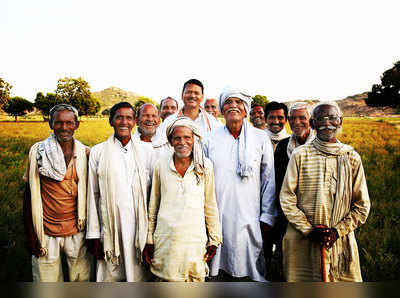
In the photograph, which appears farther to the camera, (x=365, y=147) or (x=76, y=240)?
(x=365, y=147)

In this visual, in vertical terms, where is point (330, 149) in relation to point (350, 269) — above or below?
above

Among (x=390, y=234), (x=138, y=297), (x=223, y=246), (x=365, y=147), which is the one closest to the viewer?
(x=138, y=297)

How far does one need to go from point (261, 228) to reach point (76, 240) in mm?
2082

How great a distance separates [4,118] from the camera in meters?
10.1

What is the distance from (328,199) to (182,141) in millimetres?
1508

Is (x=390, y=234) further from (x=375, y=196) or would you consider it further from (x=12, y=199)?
(x=12, y=199)

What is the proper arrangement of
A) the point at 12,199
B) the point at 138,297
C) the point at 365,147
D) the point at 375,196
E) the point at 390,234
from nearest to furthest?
the point at 138,297 < the point at 390,234 < the point at 12,199 < the point at 375,196 < the point at 365,147

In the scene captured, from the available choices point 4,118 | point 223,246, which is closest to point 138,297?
point 223,246

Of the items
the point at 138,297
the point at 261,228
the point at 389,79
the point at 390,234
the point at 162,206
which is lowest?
the point at 390,234

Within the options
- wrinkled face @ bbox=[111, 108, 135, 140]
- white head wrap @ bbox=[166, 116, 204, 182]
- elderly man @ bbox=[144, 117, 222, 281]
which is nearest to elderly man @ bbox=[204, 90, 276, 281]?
elderly man @ bbox=[144, 117, 222, 281]

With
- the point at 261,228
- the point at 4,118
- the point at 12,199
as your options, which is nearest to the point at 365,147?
the point at 261,228

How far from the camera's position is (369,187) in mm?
8102

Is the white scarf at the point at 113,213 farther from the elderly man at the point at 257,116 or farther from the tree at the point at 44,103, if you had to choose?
the tree at the point at 44,103

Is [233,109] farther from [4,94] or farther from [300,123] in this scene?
[4,94]
